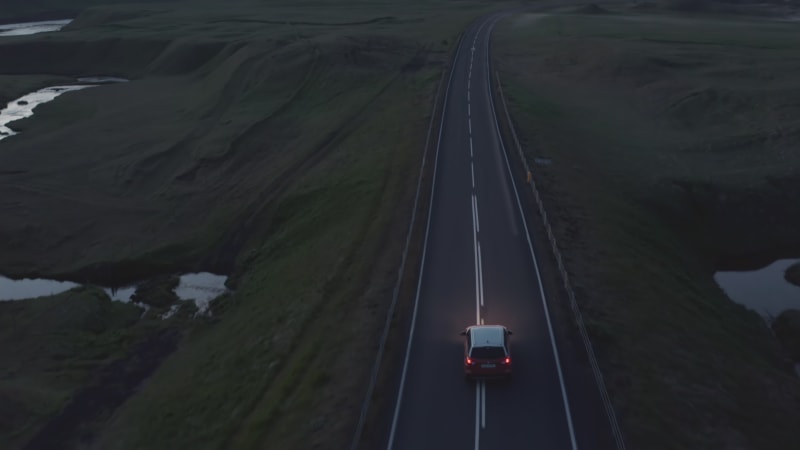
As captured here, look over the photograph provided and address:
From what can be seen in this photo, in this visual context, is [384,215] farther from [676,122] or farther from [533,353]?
[676,122]

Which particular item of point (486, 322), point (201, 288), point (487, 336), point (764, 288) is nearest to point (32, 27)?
point (201, 288)

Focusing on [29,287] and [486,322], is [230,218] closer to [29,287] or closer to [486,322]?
[29,287]

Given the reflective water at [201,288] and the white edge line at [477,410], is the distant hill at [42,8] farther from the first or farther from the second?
the white edge line at [477,410]

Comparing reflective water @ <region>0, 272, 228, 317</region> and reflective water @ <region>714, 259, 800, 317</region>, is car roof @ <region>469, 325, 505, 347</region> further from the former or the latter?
reflective water @ <region>0, 272, 228, 317</region>

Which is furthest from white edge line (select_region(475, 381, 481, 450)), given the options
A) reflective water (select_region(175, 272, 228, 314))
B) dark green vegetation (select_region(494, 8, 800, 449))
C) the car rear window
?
reflective water (select_region(175, 272, 228, 314))

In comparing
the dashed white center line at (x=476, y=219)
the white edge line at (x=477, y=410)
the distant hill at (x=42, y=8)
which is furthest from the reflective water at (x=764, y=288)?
the distant hill at (x=42, y=8)

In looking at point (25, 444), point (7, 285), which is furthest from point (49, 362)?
point (7, 285)
